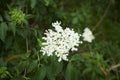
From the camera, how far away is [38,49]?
98.0 inches

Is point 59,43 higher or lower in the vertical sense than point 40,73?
higher

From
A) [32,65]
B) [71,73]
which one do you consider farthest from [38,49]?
[71,73]

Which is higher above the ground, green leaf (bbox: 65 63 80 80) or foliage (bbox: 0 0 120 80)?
foliage (bbox: 0 0 120 80)

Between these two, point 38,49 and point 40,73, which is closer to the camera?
point 40,73

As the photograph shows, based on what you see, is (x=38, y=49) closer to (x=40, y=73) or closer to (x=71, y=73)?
(x=40, y=73)

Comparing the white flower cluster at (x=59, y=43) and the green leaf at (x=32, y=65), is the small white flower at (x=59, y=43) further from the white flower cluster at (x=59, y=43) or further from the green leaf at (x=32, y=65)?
the green leaf at (x=32, y=65)

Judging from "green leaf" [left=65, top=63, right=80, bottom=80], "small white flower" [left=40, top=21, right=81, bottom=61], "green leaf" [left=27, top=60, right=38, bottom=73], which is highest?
"small white flower" [left=40, top=21, right=81, bottom=61]

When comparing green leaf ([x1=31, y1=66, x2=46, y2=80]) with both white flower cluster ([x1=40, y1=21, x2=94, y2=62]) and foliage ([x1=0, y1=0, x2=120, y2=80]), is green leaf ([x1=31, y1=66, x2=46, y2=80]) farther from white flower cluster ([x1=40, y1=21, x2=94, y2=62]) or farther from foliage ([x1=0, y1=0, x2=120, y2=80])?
white flower cluster ([x1=40, y1=21, x2=94, y2=62])

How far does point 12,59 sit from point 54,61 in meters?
0.80

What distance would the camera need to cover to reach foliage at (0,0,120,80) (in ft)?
7.91

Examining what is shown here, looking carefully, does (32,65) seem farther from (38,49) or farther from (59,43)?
(59,43)

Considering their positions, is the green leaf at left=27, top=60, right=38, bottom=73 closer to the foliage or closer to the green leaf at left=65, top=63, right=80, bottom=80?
the foliage

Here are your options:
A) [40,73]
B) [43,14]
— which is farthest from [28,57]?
[43,14]

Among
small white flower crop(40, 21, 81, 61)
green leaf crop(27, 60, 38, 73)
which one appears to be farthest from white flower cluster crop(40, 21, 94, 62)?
green leaf crop(27, 60, 38, 73)
